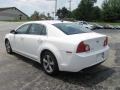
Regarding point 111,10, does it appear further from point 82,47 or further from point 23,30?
point 82,47

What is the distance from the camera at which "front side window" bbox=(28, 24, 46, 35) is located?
21.7 feet

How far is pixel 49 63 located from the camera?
6.18 meters

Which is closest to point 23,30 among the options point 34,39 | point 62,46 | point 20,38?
point 20,38

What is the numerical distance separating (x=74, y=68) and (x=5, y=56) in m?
4.07

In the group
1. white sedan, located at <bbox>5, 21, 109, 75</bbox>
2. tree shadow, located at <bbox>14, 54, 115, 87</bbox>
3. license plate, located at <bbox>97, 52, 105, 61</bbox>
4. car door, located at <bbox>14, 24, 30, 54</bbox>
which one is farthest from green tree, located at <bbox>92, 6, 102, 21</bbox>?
license plate, located at <bbox>97, 52, 105, 61</bbox>

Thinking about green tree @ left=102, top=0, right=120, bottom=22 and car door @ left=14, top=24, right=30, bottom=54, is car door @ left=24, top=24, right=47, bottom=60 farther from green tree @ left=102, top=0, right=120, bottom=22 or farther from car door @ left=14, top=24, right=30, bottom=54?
green tree @ left=102, top=0, right=120, bottom=22

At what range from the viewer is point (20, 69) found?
6.87m

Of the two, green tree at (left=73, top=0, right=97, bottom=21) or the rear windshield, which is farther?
green tree at (left=73, top=0, right=97, bottom=21)

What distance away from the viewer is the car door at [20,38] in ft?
24.5

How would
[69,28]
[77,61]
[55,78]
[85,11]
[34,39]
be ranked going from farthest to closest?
[85,11] < [34,39] < [69,28] < [55,78] < [77,61]

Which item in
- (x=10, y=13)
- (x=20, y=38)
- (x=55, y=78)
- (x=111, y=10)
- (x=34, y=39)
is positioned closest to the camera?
(x=55, y=78)

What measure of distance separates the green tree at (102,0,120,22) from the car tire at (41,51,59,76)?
86014 millimetres

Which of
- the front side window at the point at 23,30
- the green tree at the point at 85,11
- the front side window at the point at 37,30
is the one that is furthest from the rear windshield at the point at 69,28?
the green tree at the point at 85,11

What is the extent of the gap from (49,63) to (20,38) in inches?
76.1
